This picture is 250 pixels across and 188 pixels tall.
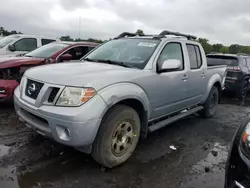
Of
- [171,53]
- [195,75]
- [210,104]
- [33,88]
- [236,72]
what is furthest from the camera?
[236,72]

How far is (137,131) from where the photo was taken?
11.0 ft

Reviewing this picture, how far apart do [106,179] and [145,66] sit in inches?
65.7

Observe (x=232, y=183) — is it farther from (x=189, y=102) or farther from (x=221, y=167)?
(x=189, y=102)

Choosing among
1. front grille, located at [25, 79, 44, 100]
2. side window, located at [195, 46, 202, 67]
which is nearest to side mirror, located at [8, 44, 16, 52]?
front grille, located at [25, 79, 44, 100]

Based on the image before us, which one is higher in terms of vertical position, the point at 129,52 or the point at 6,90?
the point at 129,52

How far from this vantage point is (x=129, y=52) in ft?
12.8

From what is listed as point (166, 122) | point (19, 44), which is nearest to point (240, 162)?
point (166, 122)

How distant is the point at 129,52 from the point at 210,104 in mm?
2899

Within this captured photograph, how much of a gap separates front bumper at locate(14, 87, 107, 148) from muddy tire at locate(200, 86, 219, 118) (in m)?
3.63

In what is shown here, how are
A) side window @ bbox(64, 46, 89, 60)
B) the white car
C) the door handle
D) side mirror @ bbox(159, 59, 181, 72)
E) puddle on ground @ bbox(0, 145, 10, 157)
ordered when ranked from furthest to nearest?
the white car → side window @ bbox(64, 46, 89, 60) → the door handle → side mirror @ bbox(159, 59, 181, 72) → puddle on ground @ bbox(0, 145, 10, 157)

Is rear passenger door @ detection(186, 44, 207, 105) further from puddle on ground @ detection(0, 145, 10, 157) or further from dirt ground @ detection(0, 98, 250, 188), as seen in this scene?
puddle on ground @ detection(0, 145, 10, 157)

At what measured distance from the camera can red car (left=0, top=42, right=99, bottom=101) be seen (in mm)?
4890

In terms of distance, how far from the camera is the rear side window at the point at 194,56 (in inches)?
183

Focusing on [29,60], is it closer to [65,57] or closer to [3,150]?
[65,57]
